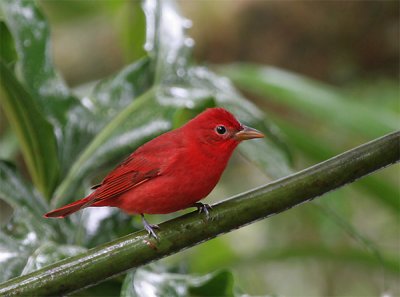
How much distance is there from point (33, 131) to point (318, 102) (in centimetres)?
79

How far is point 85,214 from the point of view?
5.14 ft

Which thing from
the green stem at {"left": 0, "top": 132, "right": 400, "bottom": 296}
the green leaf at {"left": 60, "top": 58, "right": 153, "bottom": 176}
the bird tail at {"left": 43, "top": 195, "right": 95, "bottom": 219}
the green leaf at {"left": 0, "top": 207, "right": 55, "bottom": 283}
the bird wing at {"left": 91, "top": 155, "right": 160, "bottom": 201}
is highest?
the green stem at {"left": 0, "top": 132, "right": 400, "bottom": 296}

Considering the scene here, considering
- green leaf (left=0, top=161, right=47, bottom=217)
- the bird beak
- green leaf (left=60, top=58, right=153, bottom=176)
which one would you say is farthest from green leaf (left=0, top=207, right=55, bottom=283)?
the bird beak

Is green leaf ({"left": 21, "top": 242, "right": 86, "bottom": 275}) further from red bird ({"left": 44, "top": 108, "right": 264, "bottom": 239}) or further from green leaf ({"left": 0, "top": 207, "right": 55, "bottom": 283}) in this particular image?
red bird ({"left": 44, "top": 108, "right": 264, "bottom": 239})

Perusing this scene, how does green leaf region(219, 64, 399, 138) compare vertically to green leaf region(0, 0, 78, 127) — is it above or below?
below

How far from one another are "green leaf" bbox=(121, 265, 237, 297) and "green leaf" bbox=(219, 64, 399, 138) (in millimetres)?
667

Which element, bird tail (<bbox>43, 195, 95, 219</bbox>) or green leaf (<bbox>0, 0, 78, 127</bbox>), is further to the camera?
green leaf (<bbox>0, 0, 78, 127</bbox>)

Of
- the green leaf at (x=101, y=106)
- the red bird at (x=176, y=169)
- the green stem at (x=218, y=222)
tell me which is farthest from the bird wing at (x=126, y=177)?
the green leaf at (x=101, y=106)

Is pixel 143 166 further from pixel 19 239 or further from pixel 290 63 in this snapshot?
pixel 290 63

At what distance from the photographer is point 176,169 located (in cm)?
122

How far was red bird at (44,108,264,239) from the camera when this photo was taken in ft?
3.89

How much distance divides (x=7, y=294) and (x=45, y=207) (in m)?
0.60

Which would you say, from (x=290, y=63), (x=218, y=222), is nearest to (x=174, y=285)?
(x=218, y=222)

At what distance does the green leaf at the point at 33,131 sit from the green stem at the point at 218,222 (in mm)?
555
